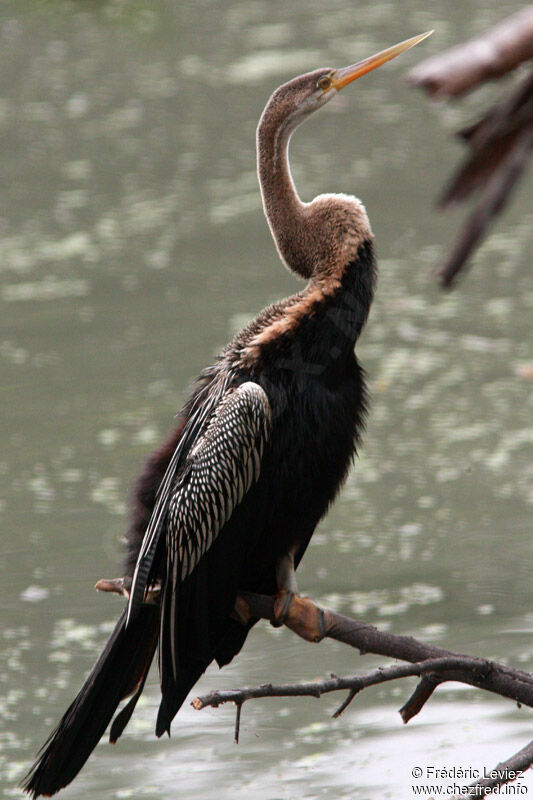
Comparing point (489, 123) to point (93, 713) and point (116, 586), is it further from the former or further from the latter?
point (93, 713)

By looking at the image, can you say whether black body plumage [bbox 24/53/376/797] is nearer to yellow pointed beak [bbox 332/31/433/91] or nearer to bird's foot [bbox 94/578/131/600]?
bird's foot [bbox 94/578/131/600]

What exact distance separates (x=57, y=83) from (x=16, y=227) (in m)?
2.08

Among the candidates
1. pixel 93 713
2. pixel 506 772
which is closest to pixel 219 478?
pixel 93 713

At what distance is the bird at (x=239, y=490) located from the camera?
230 cm

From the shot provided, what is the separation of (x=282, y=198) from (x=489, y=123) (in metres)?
1.84

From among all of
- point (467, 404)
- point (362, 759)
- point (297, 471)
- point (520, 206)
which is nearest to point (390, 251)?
point (520, 206)

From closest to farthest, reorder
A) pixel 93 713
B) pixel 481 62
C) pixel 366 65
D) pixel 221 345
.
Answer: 1. pixel 481 62
2. pixel 93 713
3. pixel 366 65
4. pixel 221 345

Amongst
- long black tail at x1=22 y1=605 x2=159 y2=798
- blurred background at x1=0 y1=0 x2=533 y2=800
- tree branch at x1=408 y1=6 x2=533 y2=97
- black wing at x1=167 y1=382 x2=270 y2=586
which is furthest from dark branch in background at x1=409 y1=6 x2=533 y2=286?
long black tail at x1=22 y1=605 x2=159 y2=798

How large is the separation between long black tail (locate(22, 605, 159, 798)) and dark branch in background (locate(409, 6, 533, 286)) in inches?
67.1

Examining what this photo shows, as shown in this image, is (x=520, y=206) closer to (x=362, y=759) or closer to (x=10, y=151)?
(x=10, y=151)

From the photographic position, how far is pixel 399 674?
1911 mm

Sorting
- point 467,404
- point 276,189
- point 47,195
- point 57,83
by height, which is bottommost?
point 276,189

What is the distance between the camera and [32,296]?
227 inches

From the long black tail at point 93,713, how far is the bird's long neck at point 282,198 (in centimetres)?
80
